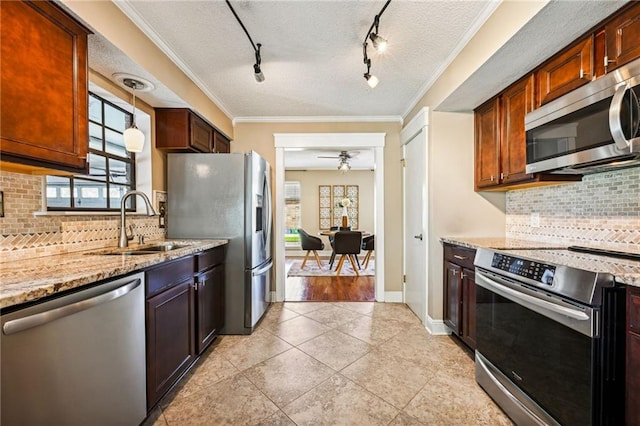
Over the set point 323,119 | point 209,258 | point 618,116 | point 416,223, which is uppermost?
point 323,119

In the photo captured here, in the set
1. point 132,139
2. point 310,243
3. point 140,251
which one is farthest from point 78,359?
point 310,243

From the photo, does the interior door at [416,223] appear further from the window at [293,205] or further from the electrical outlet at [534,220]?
the window at [293,205]

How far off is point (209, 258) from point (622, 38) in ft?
9.35

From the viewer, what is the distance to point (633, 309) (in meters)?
1.04

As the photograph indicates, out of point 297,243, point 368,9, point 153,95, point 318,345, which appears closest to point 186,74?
point 153,95

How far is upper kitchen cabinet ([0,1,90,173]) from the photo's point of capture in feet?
3.79

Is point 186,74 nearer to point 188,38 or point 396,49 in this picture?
point 188,38

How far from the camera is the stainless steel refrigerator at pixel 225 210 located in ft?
8.63

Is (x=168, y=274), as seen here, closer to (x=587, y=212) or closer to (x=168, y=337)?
(x=168, y=337)

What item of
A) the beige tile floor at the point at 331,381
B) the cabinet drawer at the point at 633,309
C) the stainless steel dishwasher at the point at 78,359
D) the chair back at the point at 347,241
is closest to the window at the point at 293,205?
the chair back at the point at 347,241

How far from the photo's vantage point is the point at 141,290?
1474 mm

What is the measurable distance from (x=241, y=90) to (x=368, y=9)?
1580 mm

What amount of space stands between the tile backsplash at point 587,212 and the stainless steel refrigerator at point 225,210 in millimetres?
2453

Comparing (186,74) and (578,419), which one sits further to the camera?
(186,74)
